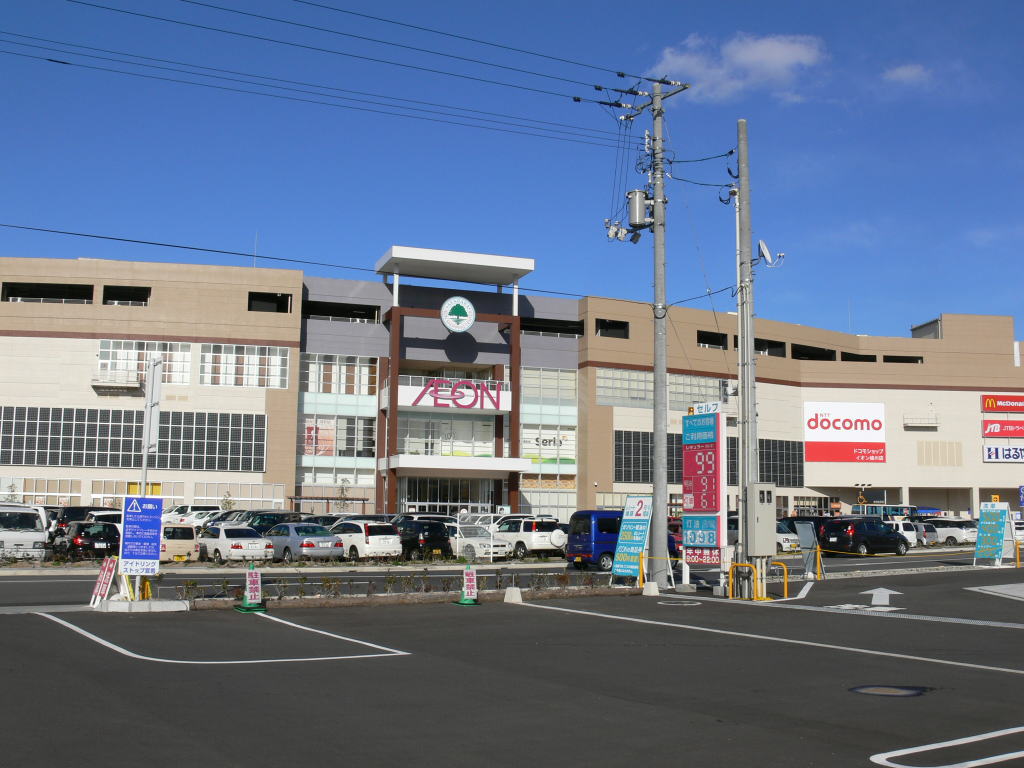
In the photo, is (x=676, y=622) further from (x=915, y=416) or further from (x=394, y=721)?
(x=915, y=416)

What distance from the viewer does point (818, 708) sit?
32.7ft

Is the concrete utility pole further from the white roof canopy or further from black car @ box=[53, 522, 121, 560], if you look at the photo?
the white roof canopy

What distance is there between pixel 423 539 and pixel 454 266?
93.1ft

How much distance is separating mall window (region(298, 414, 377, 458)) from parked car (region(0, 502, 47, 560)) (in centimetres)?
2929

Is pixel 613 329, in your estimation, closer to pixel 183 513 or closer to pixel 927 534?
pixel 927 534

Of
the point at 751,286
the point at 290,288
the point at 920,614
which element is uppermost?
the point at 290,288

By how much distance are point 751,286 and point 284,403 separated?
41.6 meters

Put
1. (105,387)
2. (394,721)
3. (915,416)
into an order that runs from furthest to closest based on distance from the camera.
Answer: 1. (915,416)
2. (105,387)
3. (394,721)

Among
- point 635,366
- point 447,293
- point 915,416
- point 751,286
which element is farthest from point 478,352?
point 751,286

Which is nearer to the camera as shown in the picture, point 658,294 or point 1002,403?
point 658,294

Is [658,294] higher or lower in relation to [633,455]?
higher

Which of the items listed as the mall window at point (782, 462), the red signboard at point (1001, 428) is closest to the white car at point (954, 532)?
the mall window at point (782, 462)

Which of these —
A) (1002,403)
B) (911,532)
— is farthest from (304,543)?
(1002,403)

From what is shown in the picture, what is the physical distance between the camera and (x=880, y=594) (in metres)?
23.2
